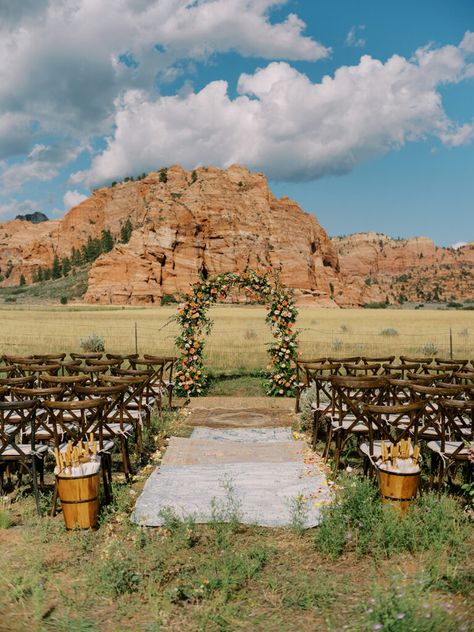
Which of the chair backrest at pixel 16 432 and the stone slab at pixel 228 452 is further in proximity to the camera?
the stone slab at pixel 228 452

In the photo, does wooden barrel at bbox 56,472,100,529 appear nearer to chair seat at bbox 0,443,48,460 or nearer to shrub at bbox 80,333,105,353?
chair seat at bbox 0,443,48,460

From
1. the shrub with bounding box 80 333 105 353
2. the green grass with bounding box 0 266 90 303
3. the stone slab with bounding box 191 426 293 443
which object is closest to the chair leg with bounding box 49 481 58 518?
the stone slab with bounding box 191 426 293 443

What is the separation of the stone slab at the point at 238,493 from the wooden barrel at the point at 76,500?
0.47 meters

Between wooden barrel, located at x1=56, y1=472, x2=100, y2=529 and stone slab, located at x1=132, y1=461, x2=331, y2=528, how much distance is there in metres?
0.47

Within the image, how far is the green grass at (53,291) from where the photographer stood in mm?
102287

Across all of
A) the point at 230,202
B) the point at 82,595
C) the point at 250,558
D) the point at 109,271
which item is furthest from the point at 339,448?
the point at 230,202

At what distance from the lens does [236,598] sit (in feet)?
13.0

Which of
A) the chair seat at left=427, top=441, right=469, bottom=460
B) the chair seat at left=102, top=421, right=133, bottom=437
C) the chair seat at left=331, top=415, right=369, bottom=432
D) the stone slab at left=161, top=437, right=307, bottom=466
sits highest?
the chair seat at left=102, top=421, right=133, bottom=437

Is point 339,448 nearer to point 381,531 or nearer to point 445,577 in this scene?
point 381,531

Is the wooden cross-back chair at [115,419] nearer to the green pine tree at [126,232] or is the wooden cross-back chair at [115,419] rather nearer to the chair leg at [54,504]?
the chair leg at [54,504]

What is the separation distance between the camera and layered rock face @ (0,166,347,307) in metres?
97.4

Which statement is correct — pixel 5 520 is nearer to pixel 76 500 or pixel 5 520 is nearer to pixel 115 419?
pixel 76 500

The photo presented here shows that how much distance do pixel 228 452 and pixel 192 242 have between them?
9832 cm

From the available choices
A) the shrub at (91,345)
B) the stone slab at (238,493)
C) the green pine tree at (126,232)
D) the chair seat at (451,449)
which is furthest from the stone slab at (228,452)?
the green pine tree at (126,232)
